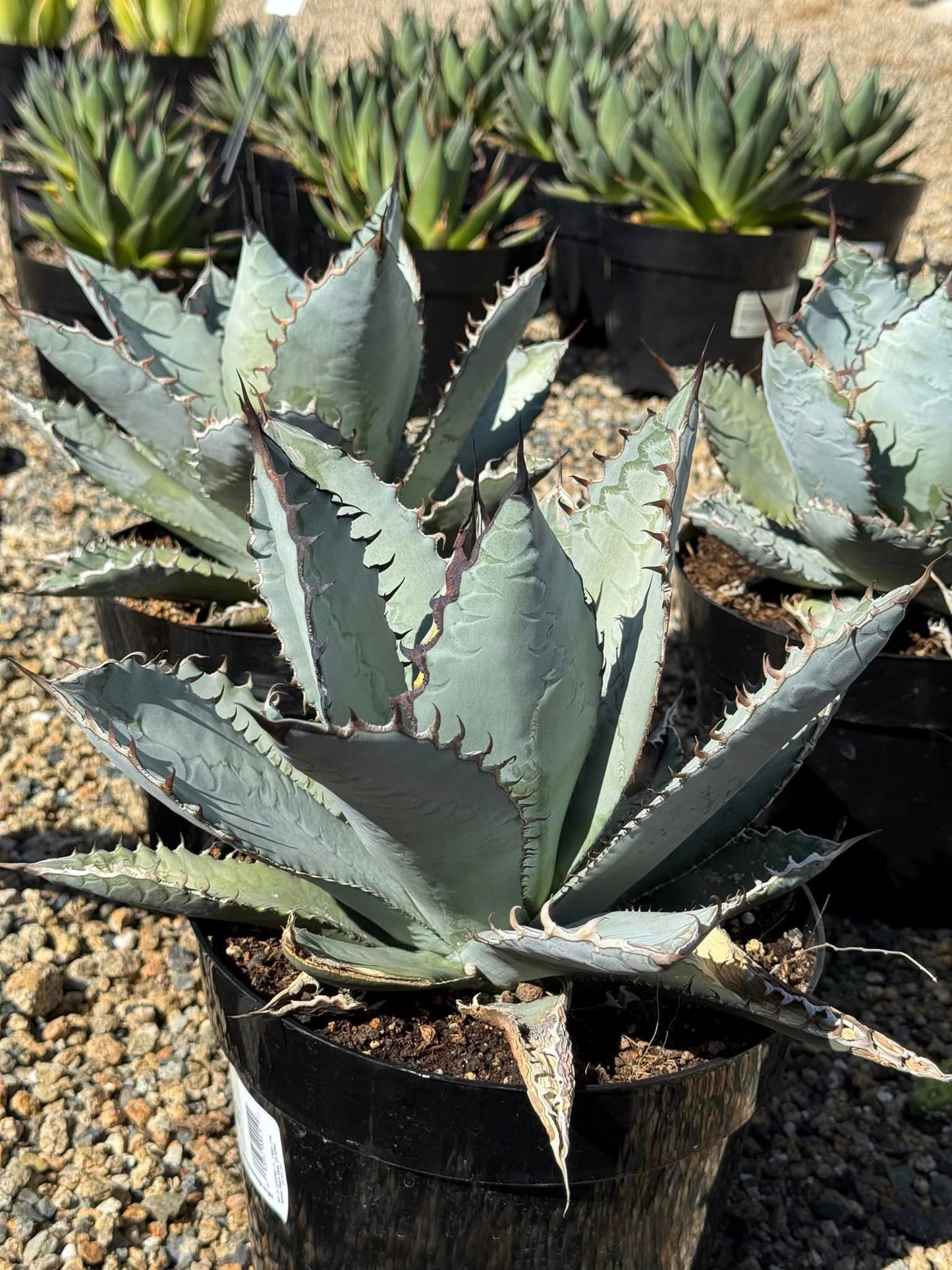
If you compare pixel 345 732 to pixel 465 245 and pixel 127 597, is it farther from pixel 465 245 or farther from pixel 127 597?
pixel 465 245

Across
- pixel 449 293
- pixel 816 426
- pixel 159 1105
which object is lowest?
pixel 159 1105

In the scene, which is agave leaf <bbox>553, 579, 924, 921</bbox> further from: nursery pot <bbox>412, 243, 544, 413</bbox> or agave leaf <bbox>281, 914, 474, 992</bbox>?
nursery pot <bbox>412, 243, 544, 413</bbox>

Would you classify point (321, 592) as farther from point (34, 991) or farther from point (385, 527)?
point (34, 991)

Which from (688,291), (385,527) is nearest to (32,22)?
(688,291)

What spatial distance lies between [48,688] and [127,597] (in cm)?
80

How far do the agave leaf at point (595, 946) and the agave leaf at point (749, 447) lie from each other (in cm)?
90

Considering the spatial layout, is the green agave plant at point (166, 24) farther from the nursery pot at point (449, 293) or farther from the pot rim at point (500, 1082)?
the pot rim at point (500, 1082)

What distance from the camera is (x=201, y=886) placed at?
3.48 ft

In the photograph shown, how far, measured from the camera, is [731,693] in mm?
1811

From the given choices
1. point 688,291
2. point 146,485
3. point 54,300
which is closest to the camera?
point 146,485

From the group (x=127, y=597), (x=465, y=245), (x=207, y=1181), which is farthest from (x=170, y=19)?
(x=207, y=1181)

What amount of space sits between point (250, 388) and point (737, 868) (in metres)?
0.81

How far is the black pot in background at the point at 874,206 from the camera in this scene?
3.74 meters

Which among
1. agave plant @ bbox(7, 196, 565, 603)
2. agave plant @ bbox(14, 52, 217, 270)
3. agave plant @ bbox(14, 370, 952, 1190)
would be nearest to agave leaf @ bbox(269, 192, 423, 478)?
agave plant @ bbox(7, 196, 565, 603)
